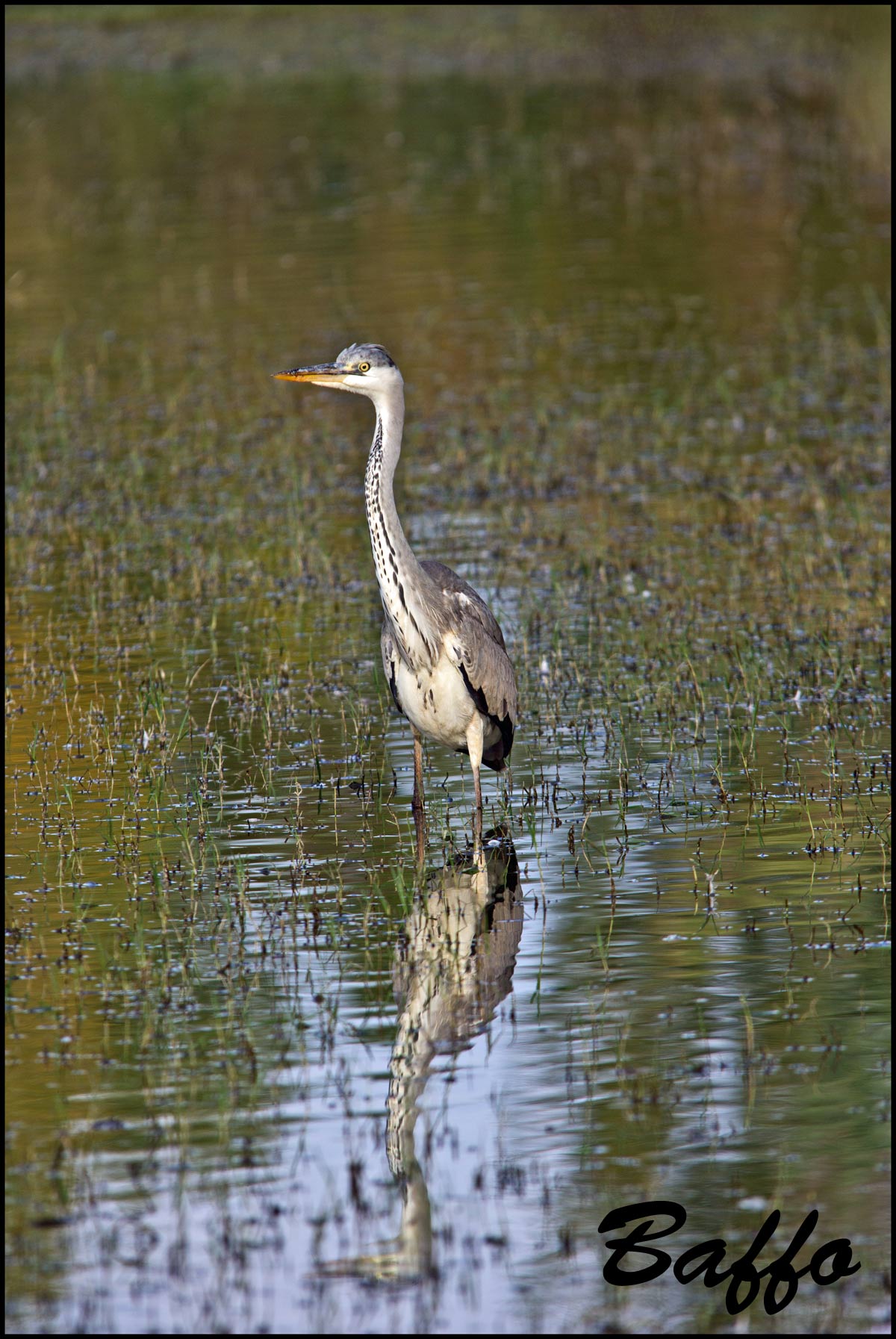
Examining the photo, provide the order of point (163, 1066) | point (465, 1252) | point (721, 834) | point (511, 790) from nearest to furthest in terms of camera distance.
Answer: point (465, 1252), point (163, 1066), point (721, 834), point (511, 790)

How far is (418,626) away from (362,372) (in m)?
1.23

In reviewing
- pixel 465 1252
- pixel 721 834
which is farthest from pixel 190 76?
pixel 465 1252

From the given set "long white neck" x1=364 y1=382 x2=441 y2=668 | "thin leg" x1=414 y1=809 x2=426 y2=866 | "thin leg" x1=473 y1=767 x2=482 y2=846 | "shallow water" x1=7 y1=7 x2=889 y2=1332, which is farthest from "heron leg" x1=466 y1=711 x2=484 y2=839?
"long white neck" x1=364 y1=382 x2=441 y2=668

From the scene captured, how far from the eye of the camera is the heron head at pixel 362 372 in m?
8.95

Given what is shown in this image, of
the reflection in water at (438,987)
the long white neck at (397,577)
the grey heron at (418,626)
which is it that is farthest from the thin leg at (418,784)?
the long white neck at (397,577)

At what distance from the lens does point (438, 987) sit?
734 centimetres

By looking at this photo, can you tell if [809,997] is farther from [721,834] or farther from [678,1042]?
[721,834]

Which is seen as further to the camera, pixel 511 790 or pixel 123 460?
pixel 123 460

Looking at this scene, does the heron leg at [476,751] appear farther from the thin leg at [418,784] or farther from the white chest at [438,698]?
the thin leg at [418,784]

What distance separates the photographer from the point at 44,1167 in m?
6.01

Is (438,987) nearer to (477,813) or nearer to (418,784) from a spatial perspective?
(477,813)

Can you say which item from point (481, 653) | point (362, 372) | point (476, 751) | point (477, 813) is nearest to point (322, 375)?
point (362, 372)

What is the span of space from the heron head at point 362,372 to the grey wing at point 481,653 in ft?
3.00

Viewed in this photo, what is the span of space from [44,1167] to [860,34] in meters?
33.9
